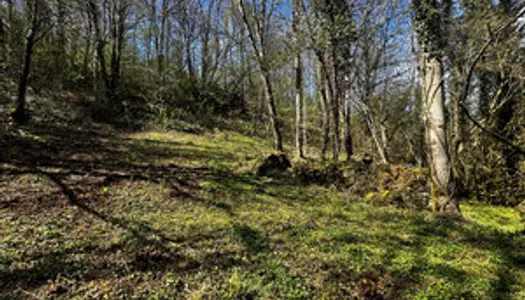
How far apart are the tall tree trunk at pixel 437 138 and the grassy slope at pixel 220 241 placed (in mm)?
551

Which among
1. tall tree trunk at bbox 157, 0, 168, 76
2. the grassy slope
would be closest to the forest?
the grassy slope

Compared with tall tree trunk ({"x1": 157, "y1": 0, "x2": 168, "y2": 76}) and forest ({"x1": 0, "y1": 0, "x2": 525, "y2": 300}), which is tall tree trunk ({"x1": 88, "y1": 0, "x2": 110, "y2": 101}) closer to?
forest ({"x1": 0, "y1": 0, "x2": 525, "y2": 300})

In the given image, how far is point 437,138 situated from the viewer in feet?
18.5

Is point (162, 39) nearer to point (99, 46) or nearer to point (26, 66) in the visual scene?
point (99, 46)

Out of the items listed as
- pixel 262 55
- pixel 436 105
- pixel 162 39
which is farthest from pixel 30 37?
pixel 436 105

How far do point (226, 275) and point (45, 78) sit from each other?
51.3 feet

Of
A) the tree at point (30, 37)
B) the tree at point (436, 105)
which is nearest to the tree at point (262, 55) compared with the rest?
the tree at point (436, 105)

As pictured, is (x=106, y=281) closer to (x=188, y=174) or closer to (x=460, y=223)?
(x=188, y=174)

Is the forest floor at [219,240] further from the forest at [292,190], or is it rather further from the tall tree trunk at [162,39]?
the tall tree trunk at [162,39]

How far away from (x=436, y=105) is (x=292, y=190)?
402cm

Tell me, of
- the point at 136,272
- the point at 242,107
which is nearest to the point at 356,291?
the point at 136,272

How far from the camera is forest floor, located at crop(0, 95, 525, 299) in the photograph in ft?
10.3

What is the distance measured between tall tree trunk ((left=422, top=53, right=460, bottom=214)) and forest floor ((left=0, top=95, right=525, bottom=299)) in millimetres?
532

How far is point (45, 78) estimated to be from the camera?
13.2m
